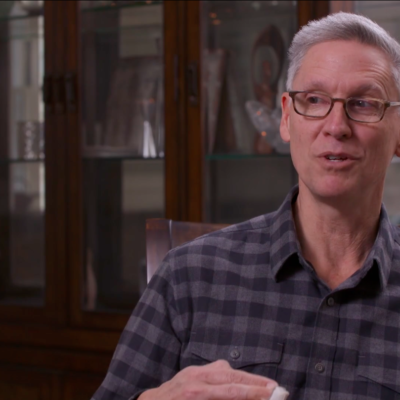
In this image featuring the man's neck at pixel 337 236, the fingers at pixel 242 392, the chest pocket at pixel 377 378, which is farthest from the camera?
the man's neck at pixel 337 236

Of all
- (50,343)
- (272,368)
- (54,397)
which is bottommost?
(54,397)

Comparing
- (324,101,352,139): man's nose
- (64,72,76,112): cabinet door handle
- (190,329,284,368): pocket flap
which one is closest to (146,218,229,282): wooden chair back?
(190,329,284,368): pocket flap

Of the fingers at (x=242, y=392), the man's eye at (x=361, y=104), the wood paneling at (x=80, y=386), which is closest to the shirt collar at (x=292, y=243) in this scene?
the man's eye at (x=361, y=104)

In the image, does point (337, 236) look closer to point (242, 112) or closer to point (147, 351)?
point (147, 351)

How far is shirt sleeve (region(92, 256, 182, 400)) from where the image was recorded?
1.24m

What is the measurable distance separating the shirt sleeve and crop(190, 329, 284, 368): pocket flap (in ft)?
0.14

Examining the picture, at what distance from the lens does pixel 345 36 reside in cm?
125

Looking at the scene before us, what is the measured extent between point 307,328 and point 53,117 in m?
1.55

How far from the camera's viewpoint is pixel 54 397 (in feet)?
8.28

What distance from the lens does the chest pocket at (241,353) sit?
1.21 meters

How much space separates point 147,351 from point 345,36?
2.23 feet

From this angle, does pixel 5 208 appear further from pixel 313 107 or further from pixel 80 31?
pixel 313 107

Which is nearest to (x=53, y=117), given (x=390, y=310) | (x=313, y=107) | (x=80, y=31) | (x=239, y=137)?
(x=80, y=31)

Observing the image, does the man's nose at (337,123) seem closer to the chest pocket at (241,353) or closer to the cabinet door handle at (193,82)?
the chest pocket at (241,353)
